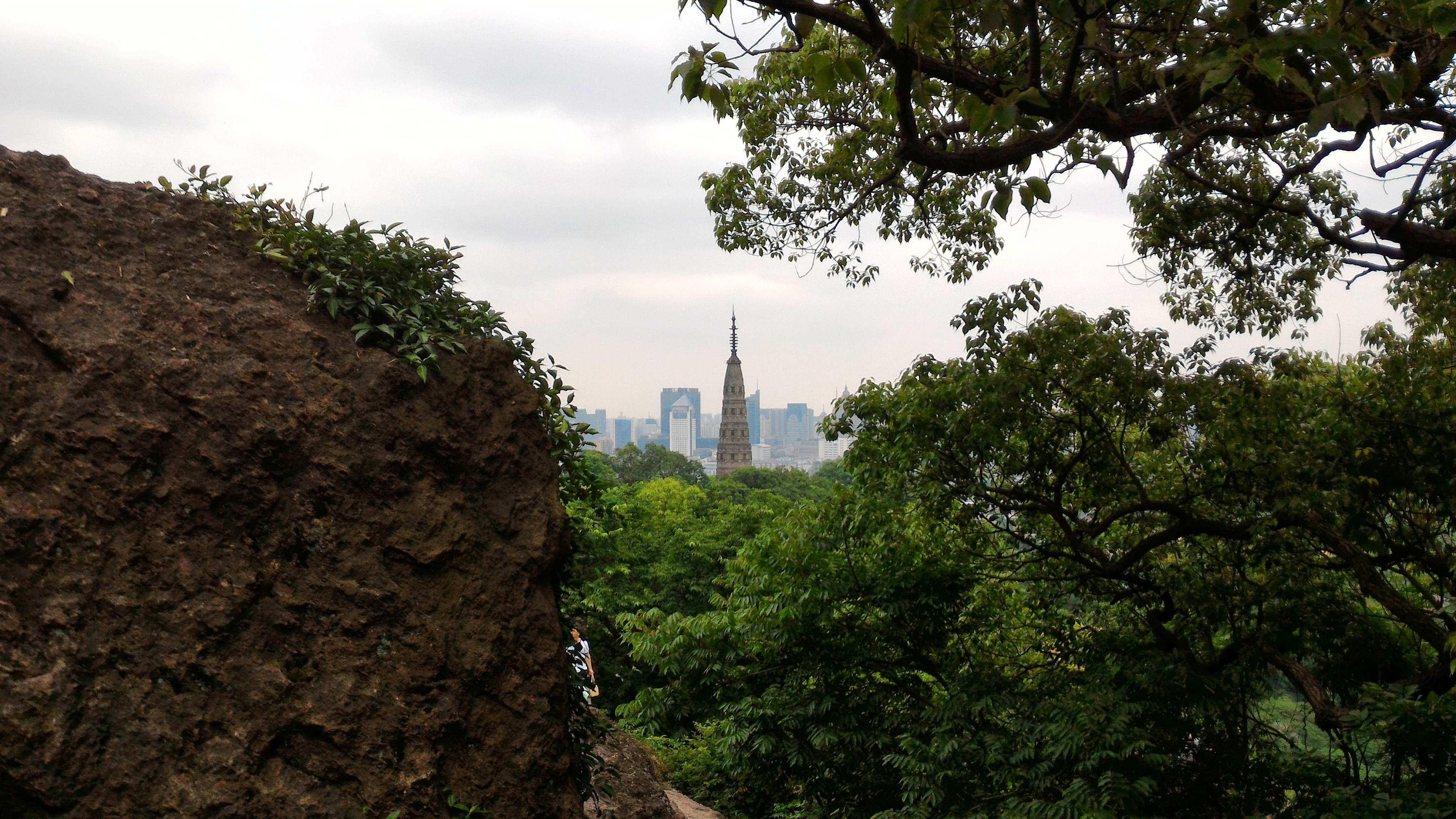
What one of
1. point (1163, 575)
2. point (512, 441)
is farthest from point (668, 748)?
point (512, 441)

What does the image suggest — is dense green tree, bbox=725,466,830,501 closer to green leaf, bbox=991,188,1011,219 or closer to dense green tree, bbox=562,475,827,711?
dense green tree, bbox=562,475,827,711

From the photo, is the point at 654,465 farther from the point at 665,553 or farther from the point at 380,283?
the point at 380,283

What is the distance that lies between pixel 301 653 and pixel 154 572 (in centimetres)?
57

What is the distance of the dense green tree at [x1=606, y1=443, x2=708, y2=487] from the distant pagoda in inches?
600

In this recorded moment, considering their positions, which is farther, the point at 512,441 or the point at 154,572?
the point at 512,441

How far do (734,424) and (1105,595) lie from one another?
74.5 metres

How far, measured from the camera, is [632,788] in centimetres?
735

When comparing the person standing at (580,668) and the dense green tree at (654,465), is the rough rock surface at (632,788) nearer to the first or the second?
the person standing at (580,668)

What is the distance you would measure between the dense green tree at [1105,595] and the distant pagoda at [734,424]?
72.1 m

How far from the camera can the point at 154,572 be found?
339cm

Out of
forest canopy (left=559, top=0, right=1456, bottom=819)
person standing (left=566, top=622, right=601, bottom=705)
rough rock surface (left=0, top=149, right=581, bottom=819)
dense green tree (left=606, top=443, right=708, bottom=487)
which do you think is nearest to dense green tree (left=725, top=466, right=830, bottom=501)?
dense green tree (left=606, top=443, right=708, bottom=487)

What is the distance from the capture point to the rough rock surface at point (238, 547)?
3.22m

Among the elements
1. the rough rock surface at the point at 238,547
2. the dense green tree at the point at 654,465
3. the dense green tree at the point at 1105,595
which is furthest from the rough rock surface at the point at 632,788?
the dense green tree at the point at 654,465

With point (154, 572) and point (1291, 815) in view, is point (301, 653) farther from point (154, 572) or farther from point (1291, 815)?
point (1291, 815)
